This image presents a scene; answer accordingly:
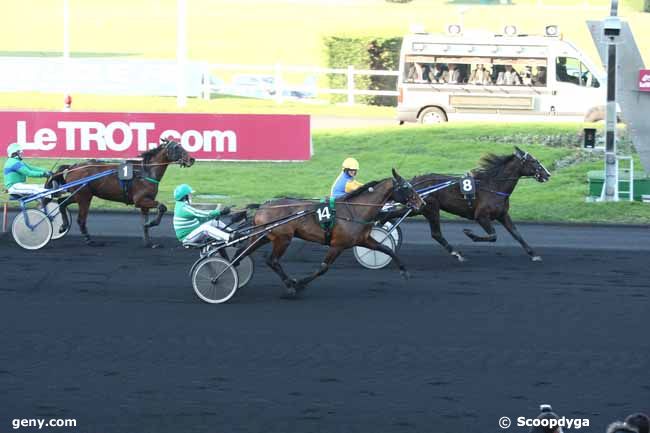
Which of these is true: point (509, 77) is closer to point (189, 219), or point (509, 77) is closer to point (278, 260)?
point (278, 260)

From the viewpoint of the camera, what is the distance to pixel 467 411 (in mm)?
9453

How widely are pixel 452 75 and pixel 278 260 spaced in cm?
1855

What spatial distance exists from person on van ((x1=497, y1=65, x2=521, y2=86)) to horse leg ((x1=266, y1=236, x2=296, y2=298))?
18878 mm

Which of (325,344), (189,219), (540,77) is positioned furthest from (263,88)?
(325,344)

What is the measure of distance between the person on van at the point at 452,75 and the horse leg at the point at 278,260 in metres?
18.3

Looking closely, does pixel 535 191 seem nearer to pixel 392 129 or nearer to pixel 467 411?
pixel 392 129

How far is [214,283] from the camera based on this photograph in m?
13.3

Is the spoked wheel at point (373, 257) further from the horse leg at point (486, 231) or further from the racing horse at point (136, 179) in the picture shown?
the racing horse at point (136, 179)

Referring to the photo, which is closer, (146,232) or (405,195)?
(405,195)

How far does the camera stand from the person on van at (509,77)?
1234 inches

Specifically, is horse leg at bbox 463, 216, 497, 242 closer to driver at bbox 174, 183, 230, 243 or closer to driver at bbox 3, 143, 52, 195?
driver at bbox 174, 183, 230, 243

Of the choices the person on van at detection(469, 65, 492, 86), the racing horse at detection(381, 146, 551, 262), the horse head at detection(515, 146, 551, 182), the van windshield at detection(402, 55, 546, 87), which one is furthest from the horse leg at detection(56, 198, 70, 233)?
the person on van at detection(469, 65, 492, 86)

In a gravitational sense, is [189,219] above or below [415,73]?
below

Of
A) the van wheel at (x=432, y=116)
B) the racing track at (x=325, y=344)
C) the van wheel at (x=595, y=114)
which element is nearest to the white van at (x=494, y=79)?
the van wheel at (x=432, y=116)
